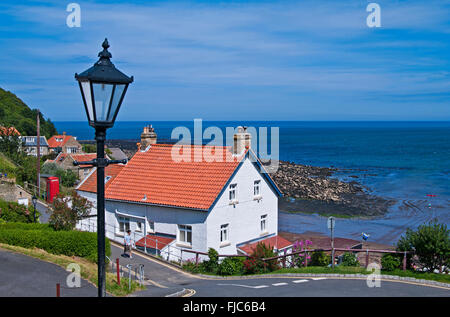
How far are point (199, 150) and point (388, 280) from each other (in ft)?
58.3

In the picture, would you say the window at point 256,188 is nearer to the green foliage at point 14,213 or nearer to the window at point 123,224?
the window at point 123,224

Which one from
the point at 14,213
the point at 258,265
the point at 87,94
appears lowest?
the point at 258,265

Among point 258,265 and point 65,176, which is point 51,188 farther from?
point 258,265

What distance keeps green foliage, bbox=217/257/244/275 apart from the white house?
9.75 ft

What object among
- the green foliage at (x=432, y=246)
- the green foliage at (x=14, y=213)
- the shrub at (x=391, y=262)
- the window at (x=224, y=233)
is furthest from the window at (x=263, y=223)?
the green foliage at (x=14, y=213)

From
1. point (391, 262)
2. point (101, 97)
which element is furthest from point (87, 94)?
point (391, 262)

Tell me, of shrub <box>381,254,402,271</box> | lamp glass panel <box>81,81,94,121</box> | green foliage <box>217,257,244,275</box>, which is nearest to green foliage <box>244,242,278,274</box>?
green foliage <box>217,257,244,275</box>

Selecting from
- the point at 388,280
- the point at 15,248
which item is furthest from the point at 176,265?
the point at 388,280

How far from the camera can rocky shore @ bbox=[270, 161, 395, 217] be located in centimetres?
6082

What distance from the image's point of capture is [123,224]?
3145 centimetres

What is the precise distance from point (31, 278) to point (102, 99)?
12.1 m
